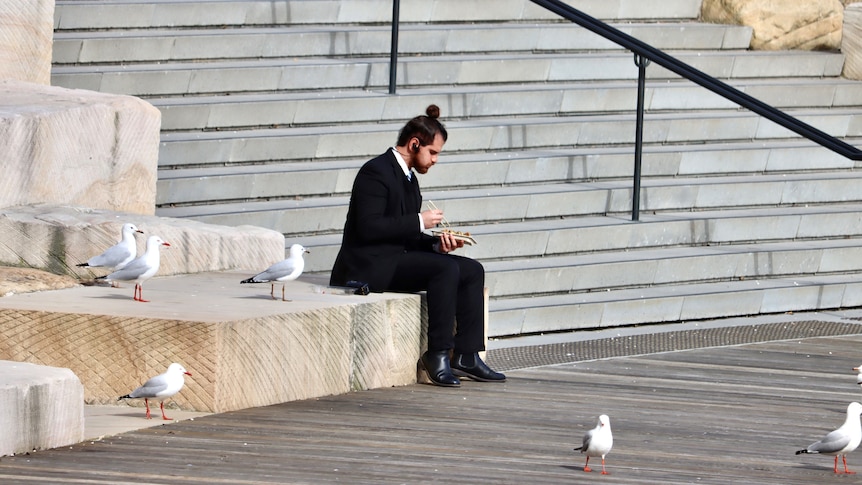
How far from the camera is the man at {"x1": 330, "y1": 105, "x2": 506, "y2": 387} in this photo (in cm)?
690

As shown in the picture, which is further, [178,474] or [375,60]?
[375,60]

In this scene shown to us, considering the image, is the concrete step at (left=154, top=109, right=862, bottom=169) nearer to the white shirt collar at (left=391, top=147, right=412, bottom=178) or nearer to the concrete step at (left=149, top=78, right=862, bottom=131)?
the concrete step at (left=149, top=78, right=862, bottom=131)

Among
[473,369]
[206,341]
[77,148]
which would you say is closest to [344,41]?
[77,148]

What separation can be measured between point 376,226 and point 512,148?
318 centimetres

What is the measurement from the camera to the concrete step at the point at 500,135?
29.4ft

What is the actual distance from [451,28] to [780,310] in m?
2.95

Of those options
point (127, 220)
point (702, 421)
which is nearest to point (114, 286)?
point (127, 220)

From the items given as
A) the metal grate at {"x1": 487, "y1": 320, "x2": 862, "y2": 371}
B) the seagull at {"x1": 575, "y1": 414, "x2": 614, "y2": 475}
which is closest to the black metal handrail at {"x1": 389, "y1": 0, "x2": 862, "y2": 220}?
the metal grate at {"x1": 487, "y1": 320, "x2": 862, "y2": 371}

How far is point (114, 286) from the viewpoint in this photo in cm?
667

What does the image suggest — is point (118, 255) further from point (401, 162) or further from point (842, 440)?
point (842, 440)

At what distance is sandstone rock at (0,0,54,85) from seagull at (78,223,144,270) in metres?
2.34

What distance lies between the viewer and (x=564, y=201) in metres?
9.52

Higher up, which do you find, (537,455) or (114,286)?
(114,286)

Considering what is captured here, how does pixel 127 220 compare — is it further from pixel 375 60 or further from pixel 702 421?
pixel 375 60
